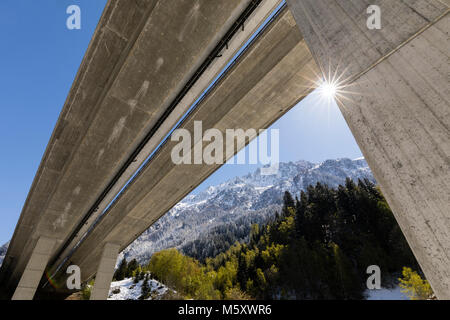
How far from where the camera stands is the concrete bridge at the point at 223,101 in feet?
6.37

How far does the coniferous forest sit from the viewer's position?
47188mm

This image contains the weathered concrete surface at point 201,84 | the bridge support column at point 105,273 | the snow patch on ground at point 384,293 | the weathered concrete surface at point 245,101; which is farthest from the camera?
the snow patch on ground at point 384,293

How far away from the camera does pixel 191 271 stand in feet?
227

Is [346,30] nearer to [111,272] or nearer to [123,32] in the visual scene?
[123,32]

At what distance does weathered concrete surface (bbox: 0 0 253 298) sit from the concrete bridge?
41mm

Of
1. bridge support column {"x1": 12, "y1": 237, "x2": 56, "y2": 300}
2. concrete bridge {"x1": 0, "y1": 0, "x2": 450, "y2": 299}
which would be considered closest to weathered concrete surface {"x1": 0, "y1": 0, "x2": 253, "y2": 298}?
concrete bridge {"x1": 0, "y1": 0, "x2": 450, "y2": 299}

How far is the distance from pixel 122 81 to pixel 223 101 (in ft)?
12.9

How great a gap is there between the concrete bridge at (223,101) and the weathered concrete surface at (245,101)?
0.16 ft

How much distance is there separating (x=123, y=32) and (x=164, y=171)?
7.07 m

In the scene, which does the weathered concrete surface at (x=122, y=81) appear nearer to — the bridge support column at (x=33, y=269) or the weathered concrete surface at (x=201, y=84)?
the weathered concrete surface at (x=201, y=84)

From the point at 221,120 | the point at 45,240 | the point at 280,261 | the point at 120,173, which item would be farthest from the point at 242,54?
the point at 280,261

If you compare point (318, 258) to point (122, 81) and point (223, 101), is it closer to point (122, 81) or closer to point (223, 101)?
point (223, 101)

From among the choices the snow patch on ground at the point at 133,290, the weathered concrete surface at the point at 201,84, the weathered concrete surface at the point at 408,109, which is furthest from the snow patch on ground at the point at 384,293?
the weathered concrete surface at the point at 408,109
